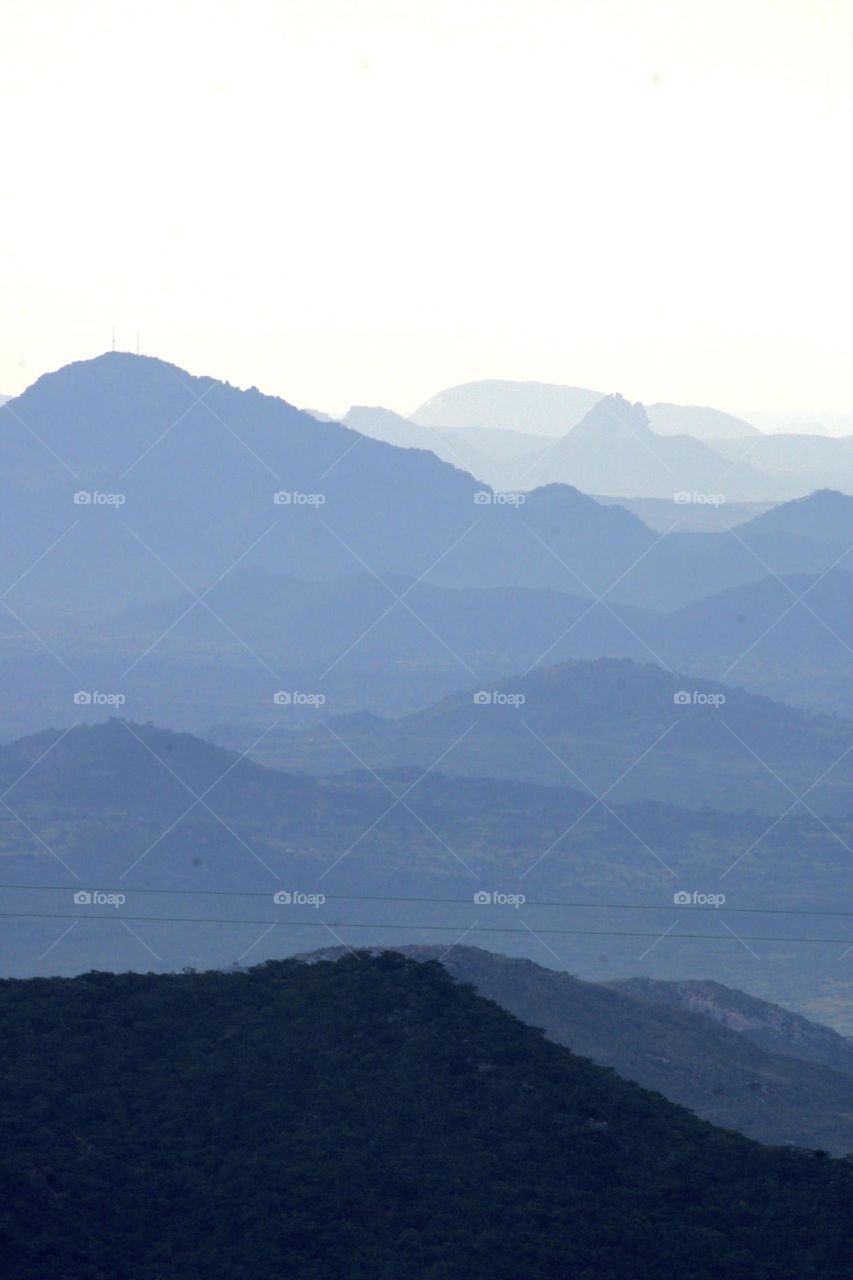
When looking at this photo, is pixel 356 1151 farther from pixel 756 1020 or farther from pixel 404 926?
pixel 404 926

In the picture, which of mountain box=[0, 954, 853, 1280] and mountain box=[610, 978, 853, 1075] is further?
mountain box=[610, 978, 853, 1075]

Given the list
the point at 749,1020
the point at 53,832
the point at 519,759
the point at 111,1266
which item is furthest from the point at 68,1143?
the point at 519,759

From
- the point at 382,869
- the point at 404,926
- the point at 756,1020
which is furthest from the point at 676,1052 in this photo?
the point at 382,869

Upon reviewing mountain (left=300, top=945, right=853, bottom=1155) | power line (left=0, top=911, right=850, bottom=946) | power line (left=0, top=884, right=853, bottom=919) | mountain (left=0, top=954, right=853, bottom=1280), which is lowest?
mountain (left=0, top=954, right=853, bottom=1280)

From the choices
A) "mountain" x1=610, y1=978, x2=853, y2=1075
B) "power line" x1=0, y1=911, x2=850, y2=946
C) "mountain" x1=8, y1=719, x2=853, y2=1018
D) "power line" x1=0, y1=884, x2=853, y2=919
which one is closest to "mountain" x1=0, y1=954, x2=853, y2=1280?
"mountain" x1=610, y1=978, x2=853, y2=1075

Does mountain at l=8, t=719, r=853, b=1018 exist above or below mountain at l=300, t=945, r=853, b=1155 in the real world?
above

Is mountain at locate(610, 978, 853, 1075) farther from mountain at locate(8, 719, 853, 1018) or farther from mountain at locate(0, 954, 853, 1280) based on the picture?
mountain at locate(0, 954, 853, 1280)
